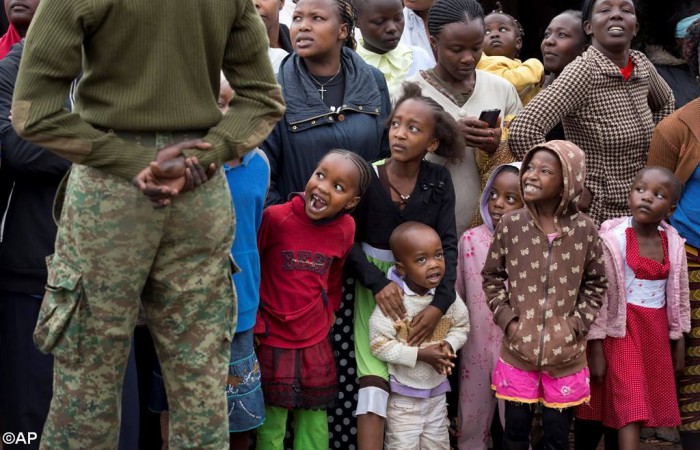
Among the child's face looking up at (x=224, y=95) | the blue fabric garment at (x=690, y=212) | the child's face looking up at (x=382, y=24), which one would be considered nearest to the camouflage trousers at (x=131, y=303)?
the child's face looking up at (x=224, y=95)

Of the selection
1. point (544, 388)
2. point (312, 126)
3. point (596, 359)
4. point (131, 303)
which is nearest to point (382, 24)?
point (312, 126)

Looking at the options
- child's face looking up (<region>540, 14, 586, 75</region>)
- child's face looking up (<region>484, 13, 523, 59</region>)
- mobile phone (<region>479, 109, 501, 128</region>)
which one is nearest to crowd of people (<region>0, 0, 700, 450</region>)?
mobile phone (<region>479, 109, 501, 128</region>)

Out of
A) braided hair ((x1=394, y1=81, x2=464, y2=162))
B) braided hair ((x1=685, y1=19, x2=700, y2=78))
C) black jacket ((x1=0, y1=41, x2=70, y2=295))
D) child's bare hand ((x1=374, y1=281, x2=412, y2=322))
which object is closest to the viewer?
black jacket ((x1=0, y1=41, x2=70, y2=295))

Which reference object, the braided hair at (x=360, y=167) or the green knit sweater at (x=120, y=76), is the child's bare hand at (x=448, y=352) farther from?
the green knit sweater at (x=120, y=76)

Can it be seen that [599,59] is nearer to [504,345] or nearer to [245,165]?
[504,345]

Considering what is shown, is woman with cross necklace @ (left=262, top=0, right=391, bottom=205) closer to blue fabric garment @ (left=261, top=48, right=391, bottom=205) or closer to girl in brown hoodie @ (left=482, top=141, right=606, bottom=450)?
blue fabric garment @ (left=261, top=48, right=391, bottom=205)

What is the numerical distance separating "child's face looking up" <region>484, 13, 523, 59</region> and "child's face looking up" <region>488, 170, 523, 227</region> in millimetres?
1777

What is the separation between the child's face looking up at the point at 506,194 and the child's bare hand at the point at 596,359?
2.37 feet

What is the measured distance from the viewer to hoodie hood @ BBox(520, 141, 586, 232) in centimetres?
423

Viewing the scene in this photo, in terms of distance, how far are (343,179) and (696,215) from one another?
1.83m

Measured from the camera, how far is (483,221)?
4855 millimetres

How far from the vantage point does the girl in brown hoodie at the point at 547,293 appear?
4.25 meters

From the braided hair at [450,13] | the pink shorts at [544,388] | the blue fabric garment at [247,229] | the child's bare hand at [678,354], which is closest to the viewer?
the blue fabric garment at [247,229]

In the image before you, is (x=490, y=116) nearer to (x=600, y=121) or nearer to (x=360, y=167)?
(x=600, y=121)
